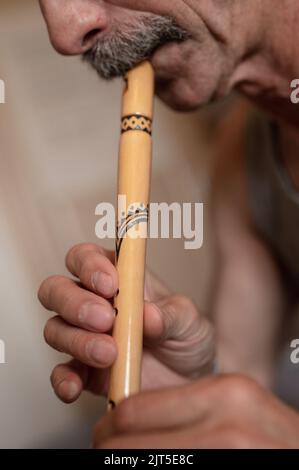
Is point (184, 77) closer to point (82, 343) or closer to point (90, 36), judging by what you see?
point (90, 36)

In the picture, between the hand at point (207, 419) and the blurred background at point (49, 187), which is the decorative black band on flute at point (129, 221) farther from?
the blurred background at point (49, 187)

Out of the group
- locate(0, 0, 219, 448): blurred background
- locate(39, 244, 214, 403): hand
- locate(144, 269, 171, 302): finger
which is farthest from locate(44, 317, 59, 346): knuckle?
locate(0, 0, 219, 448): blurred background

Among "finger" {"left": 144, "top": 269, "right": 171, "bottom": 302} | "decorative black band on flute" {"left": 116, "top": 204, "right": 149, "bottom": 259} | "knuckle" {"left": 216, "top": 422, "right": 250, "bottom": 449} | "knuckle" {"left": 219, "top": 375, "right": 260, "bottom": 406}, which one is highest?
"decorative black band on flute" {"left": 116, "top": 204, "right": 149, "bottom": 259}

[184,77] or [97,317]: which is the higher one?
[184,77]

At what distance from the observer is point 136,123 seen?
1.74 feet

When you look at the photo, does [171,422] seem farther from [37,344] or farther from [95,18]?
[37,344]

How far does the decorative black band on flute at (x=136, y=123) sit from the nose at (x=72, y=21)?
0.33 feet

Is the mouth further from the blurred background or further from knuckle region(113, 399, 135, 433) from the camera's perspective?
the blurred background

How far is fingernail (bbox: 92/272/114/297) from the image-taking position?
499 millimetres

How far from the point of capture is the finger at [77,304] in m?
0.49

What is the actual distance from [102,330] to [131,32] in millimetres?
294

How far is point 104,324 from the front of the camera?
49 centimetres

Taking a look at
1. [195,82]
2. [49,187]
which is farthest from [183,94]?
[49,187]

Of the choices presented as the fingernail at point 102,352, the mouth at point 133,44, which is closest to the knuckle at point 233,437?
the fingernail at point 102,352
